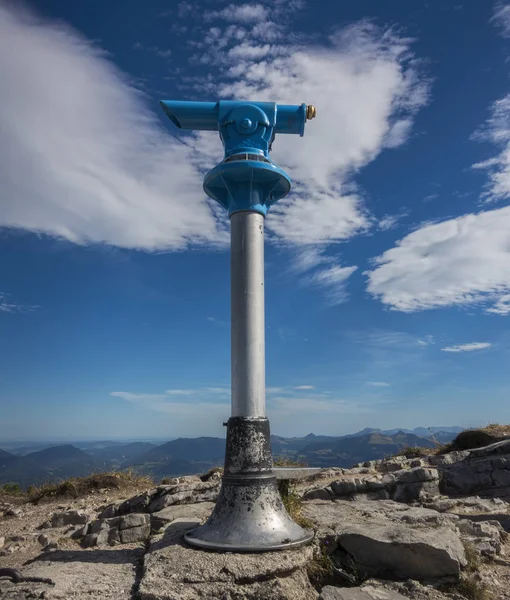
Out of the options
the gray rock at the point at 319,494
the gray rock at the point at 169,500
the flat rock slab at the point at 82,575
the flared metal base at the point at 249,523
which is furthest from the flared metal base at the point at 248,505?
the gray rock at the point at 319,494

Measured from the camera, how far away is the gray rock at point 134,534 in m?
7.88

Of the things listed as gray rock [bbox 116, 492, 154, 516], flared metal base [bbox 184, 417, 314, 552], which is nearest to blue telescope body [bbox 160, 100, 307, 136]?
flared metal base [bbox 184, 417, 314, 552]

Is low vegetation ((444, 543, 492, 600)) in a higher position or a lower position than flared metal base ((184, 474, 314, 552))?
lower

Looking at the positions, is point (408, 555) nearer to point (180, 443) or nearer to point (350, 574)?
point (350, 574)

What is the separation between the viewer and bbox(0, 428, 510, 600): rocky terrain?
5.23 m

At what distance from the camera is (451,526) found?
707 centimetres

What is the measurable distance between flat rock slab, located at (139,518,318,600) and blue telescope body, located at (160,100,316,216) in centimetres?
441

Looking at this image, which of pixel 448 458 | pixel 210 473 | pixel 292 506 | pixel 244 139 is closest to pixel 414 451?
pixel 448 458

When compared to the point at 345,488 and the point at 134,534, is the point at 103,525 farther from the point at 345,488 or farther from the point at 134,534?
the point at 345,488

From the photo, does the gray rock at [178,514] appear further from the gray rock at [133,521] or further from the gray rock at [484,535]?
the gray rock at [484,535]

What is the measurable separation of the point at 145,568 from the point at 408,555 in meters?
3.01

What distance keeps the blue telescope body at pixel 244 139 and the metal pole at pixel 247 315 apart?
14.2 inches

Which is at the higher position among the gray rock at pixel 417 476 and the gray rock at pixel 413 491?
the gray rock at pixel 417 476

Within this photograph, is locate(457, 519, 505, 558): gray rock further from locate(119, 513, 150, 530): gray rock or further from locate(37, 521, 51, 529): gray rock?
locate(37, 521, 51, 529): gray rock
